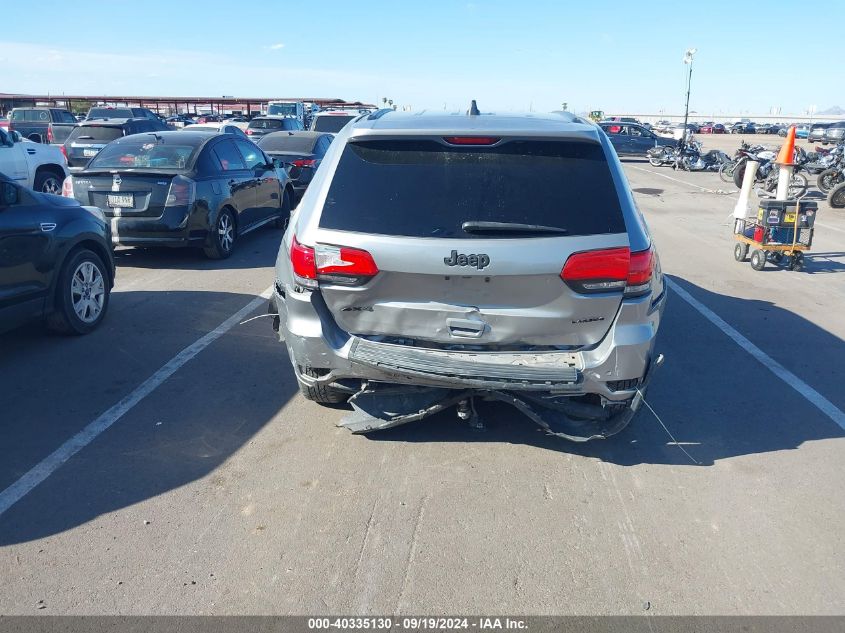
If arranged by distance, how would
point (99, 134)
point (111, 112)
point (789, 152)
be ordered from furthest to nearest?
point (111, 112)
point (99, 134)
point (789, 152)

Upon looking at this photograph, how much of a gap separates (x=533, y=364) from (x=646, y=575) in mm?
1175

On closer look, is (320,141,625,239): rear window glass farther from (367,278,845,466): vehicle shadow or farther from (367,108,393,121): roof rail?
(367,278,845,466): vehicle shadow

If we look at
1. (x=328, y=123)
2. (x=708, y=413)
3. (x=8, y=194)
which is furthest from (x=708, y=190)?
(x=8, y=194)

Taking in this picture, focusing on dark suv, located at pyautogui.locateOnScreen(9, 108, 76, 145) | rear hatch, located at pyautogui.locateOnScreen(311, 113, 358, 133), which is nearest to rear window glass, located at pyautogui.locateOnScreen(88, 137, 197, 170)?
rear hatch, located at pyautogui.locateOnScreen(311, 113, 358, 133)

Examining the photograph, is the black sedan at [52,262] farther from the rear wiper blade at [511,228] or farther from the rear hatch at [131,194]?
the rear wiper blade at [511,228]

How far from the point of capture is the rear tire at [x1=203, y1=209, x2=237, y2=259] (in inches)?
368

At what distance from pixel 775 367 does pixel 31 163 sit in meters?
12.6

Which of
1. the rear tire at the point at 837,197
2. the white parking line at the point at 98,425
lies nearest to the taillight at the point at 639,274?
the white parking line at the point at 98,425

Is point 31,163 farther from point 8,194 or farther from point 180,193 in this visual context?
point 8,194

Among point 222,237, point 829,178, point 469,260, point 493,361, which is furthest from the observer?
point 829,178

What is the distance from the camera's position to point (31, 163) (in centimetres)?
1287

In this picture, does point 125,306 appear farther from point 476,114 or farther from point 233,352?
point 476,114

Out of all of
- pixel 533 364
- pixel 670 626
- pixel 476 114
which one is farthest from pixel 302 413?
pixel 670 626

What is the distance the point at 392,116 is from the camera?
14.9ft
